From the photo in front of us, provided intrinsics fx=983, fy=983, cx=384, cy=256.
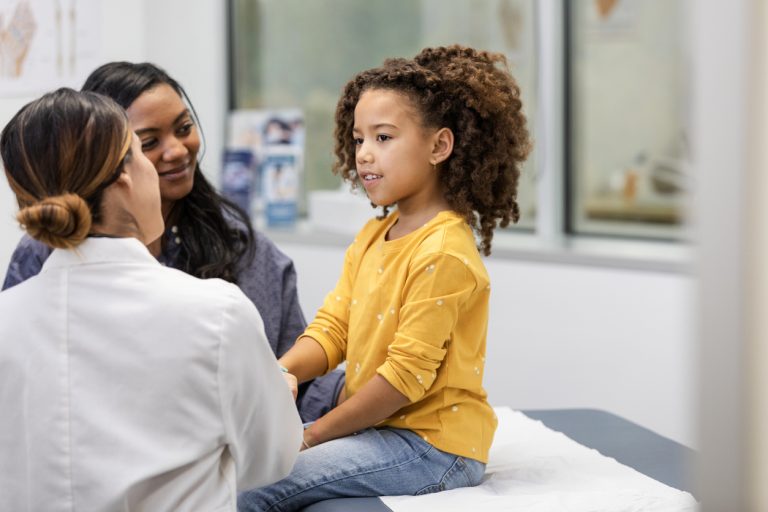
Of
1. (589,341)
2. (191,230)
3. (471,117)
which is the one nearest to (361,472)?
(471,117)

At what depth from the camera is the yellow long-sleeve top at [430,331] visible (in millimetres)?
1517

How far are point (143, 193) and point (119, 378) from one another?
241 millimetres

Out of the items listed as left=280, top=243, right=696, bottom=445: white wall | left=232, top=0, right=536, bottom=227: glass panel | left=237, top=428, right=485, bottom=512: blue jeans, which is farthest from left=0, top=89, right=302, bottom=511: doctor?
left=232, top=0, right=536, bottom=227: glass panel

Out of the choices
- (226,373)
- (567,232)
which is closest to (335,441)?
(226,373)

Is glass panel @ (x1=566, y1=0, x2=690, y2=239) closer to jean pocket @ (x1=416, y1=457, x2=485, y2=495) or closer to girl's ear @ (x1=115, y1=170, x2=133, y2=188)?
jean pocket @ (x1=416, y1=457, x2=485, y2=495)

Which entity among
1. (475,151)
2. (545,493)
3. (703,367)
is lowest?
(545,493)

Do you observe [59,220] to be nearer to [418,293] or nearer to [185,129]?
[418,293]

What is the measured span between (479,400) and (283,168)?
2.25m

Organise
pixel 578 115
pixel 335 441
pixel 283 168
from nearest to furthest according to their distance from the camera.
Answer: pixel 335 441, pixel 578 115, pixel 283 168

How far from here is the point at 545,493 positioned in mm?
1620

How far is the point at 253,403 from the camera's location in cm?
124

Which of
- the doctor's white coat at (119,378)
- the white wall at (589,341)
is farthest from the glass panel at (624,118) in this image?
the doctor's white coat at (119,378)

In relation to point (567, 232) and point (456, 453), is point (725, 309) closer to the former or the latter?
point (456, 453)

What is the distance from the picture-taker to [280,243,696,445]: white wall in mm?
2582
